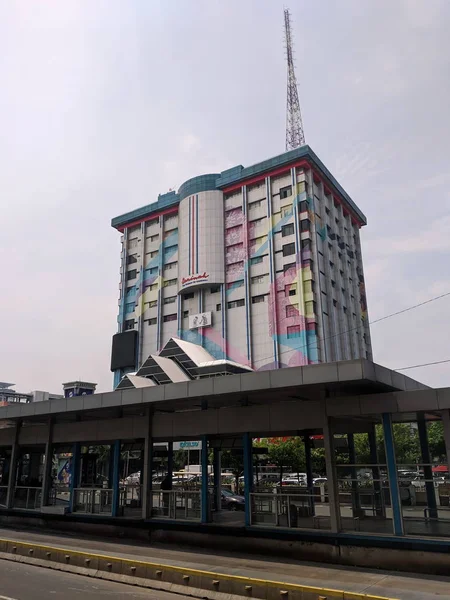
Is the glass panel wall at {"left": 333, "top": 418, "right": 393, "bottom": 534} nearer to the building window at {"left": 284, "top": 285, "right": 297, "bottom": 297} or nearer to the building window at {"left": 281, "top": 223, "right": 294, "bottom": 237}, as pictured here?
the building window at {"left": 284, "top": 285, "right": 297, "bottom": 297}

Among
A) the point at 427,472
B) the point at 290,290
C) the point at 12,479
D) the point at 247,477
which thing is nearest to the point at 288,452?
the point at 290,290

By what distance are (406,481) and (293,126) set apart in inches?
2995

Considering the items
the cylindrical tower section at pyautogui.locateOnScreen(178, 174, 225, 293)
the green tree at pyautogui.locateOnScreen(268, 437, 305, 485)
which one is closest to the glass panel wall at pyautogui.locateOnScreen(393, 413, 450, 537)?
the green tree at pyautogui.locateOnScreen(268, 437, 305, 485)

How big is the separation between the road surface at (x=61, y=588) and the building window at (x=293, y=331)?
47682 millimetres

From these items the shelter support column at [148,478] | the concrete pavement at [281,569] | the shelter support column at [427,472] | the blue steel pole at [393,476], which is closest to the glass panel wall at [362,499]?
the blue steel pole at [393,476]

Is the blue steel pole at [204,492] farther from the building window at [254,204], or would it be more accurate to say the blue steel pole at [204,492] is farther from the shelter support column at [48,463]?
the building window at [254,204]

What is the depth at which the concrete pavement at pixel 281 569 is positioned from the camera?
10.6m

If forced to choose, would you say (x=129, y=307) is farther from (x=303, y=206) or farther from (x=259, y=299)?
(x=303, y=206)

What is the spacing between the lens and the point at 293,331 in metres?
59.2

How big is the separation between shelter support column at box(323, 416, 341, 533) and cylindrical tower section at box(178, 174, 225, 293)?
51.8m

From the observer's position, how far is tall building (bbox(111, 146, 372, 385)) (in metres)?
60.2

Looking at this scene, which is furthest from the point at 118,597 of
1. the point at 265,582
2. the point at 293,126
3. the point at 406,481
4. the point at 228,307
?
the point at 293,126

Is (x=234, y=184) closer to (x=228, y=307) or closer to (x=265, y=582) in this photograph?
(x=228, y=307)

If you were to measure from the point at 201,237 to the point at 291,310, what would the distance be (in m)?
17.2
